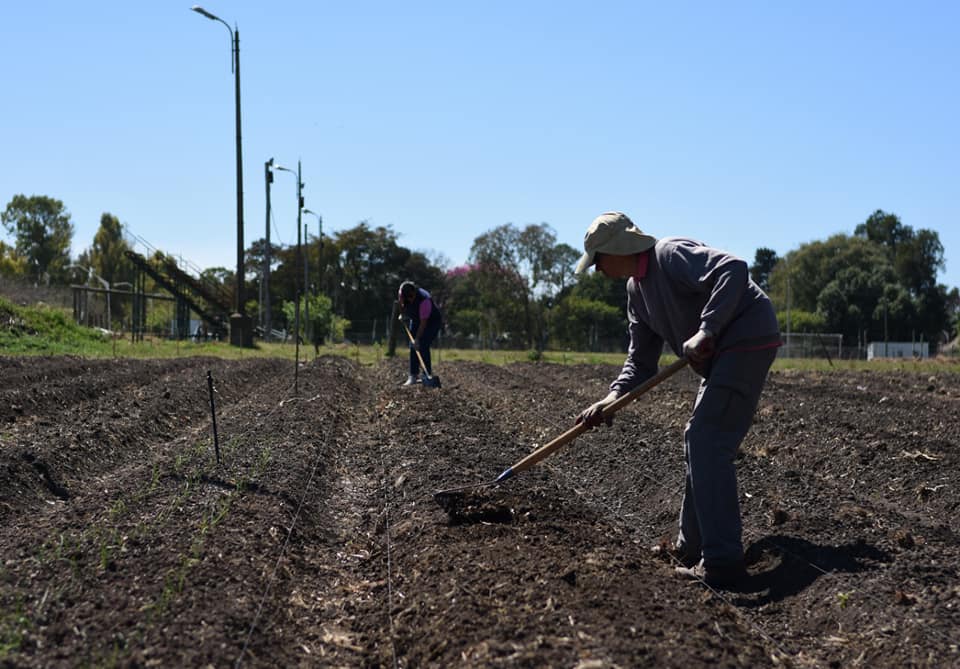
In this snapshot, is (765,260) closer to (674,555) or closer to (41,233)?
(41,233)

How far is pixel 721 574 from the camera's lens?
16.5ft

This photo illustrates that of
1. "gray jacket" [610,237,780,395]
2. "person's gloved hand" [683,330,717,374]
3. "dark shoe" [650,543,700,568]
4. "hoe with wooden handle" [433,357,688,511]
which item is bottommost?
"dark shoe" [650,543,700,568]

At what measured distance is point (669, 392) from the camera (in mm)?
16766

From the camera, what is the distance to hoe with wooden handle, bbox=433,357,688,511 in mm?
5250

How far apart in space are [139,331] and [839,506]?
30720mm

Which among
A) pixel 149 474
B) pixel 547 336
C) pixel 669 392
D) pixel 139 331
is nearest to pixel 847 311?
pixel 547 336

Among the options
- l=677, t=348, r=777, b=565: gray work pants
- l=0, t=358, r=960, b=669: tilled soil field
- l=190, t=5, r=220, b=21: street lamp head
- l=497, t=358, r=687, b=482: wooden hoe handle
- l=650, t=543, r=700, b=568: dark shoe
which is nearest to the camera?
l=0, t=358, r=960, b=669: tilled soil field

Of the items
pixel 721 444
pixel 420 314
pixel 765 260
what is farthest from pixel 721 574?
pixel 765 260

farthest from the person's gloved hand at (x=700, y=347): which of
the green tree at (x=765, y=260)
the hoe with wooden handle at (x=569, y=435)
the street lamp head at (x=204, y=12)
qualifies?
the green tree at (x=765, y=260)

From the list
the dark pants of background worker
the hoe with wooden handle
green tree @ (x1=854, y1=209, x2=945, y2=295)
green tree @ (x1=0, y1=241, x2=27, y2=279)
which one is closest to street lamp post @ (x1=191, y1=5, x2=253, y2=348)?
the dark pants of background worker

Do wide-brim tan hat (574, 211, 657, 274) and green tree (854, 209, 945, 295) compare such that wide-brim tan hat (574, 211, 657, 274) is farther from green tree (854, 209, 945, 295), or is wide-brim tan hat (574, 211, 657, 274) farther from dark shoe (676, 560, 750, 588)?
green tree (854, 209, 945, 295)

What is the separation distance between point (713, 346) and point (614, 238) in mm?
804

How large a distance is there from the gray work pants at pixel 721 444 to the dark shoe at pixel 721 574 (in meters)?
0.04

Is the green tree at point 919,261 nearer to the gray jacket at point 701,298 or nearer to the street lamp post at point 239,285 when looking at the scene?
the street lamp post at point 239,285
